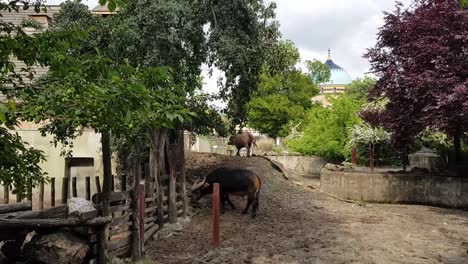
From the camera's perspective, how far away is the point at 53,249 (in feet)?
21.2

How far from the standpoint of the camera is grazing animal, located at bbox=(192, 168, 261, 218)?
13.1 metres

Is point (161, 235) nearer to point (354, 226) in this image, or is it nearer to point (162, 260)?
point (162, 260)

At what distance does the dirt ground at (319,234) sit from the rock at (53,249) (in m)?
2.76

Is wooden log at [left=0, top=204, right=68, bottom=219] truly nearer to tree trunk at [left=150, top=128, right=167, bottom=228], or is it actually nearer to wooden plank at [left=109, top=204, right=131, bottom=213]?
wooden plank at [left=109, top=204, right=131, bottom=213]

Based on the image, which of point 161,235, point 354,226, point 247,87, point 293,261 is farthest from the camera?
point 247,87

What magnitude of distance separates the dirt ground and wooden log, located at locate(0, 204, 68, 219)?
2.56 meters

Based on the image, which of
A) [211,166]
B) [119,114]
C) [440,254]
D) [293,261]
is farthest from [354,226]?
[119,114]

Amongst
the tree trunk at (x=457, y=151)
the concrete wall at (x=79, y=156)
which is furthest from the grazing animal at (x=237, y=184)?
the tree trunk at (x=457, y=151)

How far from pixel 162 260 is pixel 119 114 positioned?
520 centimetres

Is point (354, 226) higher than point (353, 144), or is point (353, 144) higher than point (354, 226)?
point (353, 144)

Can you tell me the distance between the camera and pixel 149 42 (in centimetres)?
1141

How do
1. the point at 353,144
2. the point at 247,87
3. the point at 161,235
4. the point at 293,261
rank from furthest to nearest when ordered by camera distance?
the point at 353,144 < the point at 247,87 < the point at 161,235 < the point at 293,261

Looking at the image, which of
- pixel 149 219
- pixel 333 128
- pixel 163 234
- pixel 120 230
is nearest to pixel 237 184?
pixel 163 234

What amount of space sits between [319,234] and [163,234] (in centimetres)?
355
